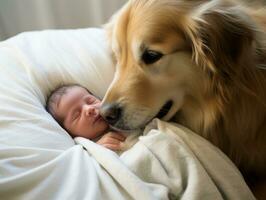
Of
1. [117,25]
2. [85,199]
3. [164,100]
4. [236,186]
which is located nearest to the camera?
[85,199]

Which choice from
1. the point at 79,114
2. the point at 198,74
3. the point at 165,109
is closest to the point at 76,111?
the point at 79,114

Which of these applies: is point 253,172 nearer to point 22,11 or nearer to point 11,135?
point 11,135

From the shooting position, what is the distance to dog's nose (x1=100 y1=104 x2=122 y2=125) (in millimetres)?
1232

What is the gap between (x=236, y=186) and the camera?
1088 mm

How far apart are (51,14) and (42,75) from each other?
2.88 ft

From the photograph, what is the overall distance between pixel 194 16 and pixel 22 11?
130 centimetres

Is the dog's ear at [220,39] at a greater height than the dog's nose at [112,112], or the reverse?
the dog's ear at [220,39]

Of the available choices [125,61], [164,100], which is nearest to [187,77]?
[164,100]

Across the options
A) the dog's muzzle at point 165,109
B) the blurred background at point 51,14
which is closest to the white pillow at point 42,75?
the dog's muzzle at point 165,109

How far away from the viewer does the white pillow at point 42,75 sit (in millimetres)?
1144

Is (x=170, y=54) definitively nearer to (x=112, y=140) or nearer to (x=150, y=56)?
(x=150, y=56)

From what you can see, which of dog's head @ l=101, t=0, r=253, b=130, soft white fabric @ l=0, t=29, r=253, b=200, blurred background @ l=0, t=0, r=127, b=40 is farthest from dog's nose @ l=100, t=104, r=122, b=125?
blurred background @ l=0, t=0, r=127, b=40

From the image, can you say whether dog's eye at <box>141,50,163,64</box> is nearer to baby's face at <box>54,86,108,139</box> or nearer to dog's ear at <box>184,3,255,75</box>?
dog's ear at <box>184,3,255,75</box>

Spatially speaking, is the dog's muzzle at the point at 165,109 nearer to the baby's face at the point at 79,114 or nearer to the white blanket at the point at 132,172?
the white blanket at the point at 132,172
